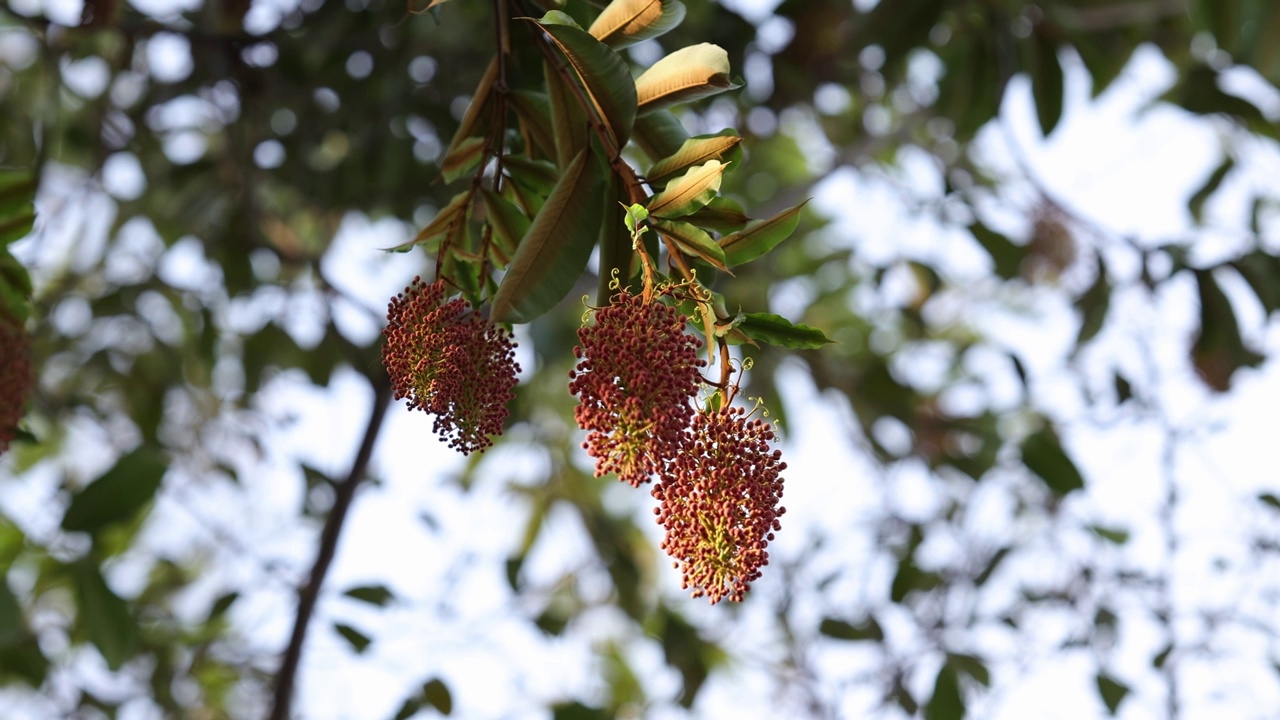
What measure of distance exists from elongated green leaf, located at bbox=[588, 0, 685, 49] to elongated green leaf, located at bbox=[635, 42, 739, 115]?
28 millimetres

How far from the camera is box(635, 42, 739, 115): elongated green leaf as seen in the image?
0.71m

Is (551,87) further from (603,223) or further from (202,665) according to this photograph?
(202,665)

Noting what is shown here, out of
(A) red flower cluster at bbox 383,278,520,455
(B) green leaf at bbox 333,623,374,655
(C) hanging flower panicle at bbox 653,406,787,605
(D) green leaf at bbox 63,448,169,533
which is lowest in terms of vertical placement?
(B) green leaf at bbox 333,623,374,655

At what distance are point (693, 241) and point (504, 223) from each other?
0.17 meters

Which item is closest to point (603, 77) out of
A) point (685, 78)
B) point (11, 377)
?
point (685, 78)

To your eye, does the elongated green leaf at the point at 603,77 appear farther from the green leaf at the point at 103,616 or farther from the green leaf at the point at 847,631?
the green leaf at the point at 847,631

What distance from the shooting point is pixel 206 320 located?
2119 mm

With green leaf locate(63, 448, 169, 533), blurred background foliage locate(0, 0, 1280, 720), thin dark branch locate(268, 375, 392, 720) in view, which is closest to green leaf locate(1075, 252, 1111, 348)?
blurred background foliage locate(0, 0, 1280, 720)

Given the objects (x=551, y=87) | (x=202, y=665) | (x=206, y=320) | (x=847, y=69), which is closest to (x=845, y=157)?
(x=847, y=69)

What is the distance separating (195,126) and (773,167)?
1539 mm

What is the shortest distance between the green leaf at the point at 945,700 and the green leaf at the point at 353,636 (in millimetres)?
821

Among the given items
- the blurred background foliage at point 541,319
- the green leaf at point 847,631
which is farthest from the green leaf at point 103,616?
the green leaf at point 847,631

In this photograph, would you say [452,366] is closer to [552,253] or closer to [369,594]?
[552,253]

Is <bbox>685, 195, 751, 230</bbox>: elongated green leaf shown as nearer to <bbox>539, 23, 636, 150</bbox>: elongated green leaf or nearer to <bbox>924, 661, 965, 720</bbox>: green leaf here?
<bbox>539, 23, 636, 150</bbox>: elongated green leaf
